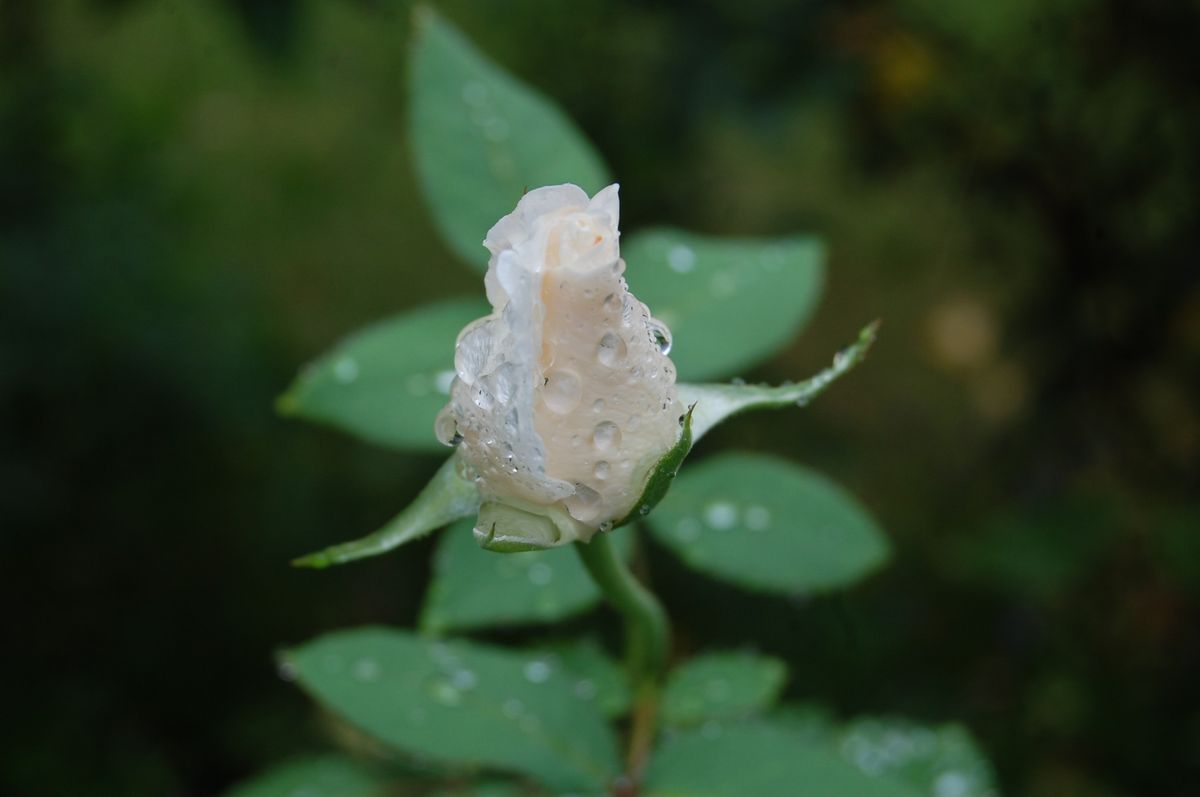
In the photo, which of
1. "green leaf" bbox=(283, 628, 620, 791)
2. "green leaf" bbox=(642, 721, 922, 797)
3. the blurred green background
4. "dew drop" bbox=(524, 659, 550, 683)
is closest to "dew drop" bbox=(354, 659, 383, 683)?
"green leaf" bbox=(283, 628, 620, 791)

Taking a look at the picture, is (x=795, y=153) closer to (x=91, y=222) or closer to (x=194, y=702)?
(x=91, y=222)

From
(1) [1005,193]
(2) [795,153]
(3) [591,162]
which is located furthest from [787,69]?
(3) [591,162]

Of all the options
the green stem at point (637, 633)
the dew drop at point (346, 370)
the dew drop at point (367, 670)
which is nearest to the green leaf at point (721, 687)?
the green stem at point (637, 633)

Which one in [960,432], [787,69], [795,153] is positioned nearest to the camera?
[787,69]

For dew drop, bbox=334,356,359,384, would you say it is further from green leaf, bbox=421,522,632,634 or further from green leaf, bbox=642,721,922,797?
green leaf, bbox=642,721,922,797

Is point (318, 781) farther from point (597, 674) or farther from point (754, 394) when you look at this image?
point (754, 394)
